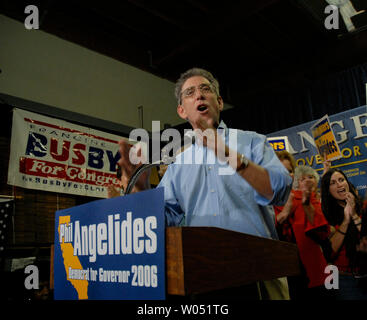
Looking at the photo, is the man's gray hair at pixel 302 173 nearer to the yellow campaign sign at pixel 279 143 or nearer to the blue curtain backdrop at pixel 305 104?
the yellow campaign sign at pixel 279 143

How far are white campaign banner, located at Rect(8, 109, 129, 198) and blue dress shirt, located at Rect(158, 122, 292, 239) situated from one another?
2619mm

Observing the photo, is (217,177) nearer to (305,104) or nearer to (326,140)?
(326,140)

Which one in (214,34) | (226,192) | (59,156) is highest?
(214,34)

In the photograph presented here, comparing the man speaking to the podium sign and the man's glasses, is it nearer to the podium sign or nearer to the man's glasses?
the man's glasses

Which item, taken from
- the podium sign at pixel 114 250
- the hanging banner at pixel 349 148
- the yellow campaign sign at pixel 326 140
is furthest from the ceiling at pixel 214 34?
the podium sign at pixel 114 250

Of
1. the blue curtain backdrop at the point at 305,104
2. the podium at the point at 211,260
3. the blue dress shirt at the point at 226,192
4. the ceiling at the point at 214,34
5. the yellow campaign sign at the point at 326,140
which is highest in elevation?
the ceiling at the point at 214,34

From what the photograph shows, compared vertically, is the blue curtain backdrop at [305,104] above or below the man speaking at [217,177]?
above

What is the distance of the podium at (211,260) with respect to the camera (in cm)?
65

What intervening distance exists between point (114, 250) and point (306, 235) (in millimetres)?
1936

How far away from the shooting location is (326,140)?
286cm

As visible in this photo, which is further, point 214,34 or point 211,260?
point 214,34

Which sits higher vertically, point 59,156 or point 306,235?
point 59,156

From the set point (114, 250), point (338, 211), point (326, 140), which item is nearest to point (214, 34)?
point (326, 140)

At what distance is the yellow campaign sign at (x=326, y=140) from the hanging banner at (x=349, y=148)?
0.10 meters
